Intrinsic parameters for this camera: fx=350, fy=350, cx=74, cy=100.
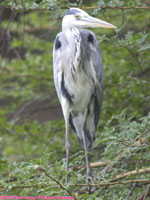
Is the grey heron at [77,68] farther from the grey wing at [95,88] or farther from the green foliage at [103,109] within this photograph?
the green foliage at [103,109]

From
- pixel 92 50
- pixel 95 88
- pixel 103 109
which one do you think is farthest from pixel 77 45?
pixel 103 109

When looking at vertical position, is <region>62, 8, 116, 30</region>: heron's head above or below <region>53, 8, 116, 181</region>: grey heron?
above

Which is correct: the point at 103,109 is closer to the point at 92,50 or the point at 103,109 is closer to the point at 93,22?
the point at 92,50

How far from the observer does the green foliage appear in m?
1.93

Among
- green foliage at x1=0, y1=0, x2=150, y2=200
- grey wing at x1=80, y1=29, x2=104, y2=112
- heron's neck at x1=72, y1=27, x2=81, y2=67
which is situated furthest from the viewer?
grey wing at x1=80, y1=29, x2=104, y2=112

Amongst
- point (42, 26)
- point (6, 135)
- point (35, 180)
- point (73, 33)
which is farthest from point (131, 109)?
point (42, 26)

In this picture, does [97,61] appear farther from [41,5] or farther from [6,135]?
[6,135]

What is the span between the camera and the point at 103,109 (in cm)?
319

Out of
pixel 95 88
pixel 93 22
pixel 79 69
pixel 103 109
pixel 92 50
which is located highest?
pixel 93 22

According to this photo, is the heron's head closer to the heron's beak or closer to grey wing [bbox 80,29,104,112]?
the heron's beak

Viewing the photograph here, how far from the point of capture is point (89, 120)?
2.98 metres

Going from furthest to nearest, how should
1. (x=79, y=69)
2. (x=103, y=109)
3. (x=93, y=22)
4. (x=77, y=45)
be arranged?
(x=103, y=109) < (x=79, y=69) < (x=77, y=45) < (x=93, y=22)

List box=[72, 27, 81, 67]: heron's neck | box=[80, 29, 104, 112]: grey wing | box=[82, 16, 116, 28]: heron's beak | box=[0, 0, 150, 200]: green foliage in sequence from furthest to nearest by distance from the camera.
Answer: box=[80, 29, 104, 112]: grey wing → box=[72, 27, 81, 67]: heron's neck → box=[82, 16, 116, 28]: heron's beak → box=[0, 0, 150, 200]: green foliage

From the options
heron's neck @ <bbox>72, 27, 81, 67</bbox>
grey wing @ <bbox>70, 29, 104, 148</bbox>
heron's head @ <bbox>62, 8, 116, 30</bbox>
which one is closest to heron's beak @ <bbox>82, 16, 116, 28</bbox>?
heron's head @ <bbox>62, 8, 116, 30</bbox>
